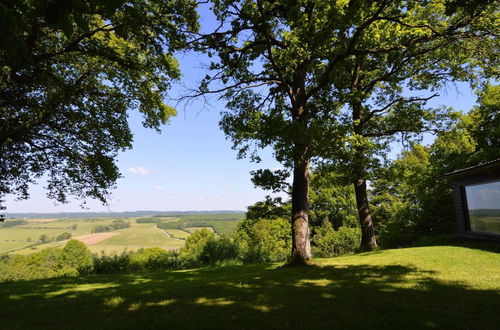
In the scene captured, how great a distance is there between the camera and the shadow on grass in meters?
4.80

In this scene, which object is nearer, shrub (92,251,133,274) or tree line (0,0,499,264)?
tree line (0,0,499,264)

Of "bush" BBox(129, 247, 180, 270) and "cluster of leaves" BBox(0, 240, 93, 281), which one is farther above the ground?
"bush" BBox(129, 247, 180, 270)

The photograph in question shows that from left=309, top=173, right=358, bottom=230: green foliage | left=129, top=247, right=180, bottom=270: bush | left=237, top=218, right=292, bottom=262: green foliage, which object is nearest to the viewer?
left=129, top=247, right=180, bottom=270: bush

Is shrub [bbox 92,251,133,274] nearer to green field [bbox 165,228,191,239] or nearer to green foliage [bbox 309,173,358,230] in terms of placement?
green foliage [bbox 309,173,358,230]

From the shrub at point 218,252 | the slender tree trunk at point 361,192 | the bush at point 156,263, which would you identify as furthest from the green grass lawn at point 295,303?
the shrub at point 218,252

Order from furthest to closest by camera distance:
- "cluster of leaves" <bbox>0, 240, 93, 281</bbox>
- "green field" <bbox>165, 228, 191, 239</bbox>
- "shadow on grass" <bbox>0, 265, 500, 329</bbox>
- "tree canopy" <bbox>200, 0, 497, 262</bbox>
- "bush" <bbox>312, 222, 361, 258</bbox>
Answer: "green field" <bbox>165, 228, 191, 239</bbox>, "cluster of leaves" <bbox>0, 240, 93, 281</bbox>, "bush" <bbox>312, 222, 361, 258</bbox>, "tree canopy" <bbox>200, 0, 497, 262</bbox>, "shadow on grass" <bbox>0, 265, 500, 329</bbox>

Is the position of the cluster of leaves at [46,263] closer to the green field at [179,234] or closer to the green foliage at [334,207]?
the green foliage at [334,207]

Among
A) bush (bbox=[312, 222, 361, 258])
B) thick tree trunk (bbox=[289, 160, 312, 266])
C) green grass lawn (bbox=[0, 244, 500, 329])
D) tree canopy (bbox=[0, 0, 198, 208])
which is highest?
tree canopy (bbox=[0, 0, 198, 208])

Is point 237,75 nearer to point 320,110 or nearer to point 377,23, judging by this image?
point 320,110

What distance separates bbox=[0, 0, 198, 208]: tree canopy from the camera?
36.4ft

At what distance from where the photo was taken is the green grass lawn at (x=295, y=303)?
15.8 feet

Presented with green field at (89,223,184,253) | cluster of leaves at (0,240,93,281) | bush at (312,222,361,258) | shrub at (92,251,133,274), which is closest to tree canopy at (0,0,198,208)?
shrub at (92,251,133,274)

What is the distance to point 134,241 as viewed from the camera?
111 m

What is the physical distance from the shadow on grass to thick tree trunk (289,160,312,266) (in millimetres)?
2895
